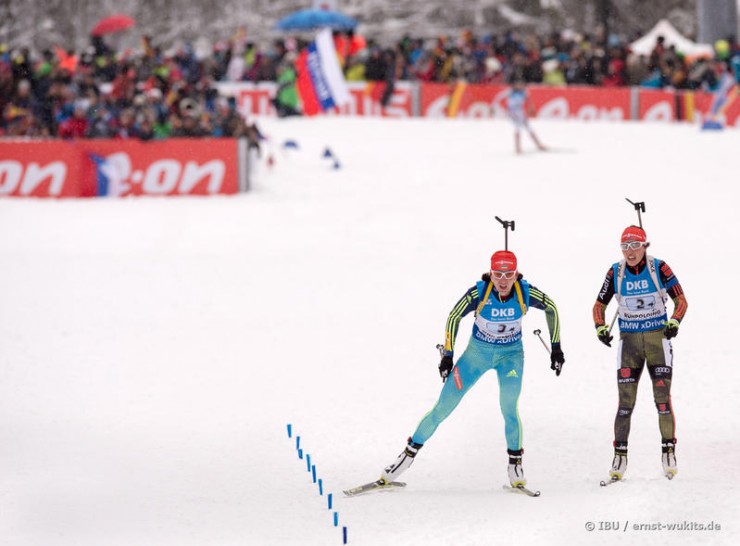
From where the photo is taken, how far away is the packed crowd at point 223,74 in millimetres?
23781

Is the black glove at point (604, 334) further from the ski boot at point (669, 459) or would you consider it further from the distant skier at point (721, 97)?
A: the distant skier at point (721, 97)

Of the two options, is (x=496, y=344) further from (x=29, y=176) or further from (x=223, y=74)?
(x=223, y=74)

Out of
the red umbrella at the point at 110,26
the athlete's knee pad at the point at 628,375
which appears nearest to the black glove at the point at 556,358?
the athlete's knee pad at the point at 628,375

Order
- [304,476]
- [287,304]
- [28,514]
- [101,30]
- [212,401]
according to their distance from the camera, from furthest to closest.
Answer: [101,30], [287,304], [212,401], [304,476], [28,514]

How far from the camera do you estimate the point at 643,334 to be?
9.84 meters

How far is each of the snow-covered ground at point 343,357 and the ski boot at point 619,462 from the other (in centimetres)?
10

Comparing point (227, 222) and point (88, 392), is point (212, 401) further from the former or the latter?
point (227, 222)

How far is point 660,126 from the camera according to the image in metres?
28.9

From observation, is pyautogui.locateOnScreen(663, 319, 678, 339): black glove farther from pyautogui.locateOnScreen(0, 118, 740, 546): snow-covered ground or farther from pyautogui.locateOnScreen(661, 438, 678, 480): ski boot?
pyautogui.locateOnScreen(0, 118, 740, 546): snow-covered ground

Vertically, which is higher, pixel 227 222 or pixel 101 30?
pixel 101 30

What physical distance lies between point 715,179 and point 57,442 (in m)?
16.0

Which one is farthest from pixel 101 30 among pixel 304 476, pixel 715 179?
pixel 304 476

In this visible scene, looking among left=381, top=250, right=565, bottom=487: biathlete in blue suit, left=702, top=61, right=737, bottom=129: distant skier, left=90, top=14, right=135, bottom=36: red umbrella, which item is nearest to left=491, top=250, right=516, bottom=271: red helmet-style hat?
left=381, top=250, right=565, bottom=487: biathlete in blue suit

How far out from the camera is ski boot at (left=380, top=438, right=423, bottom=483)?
984 cm
